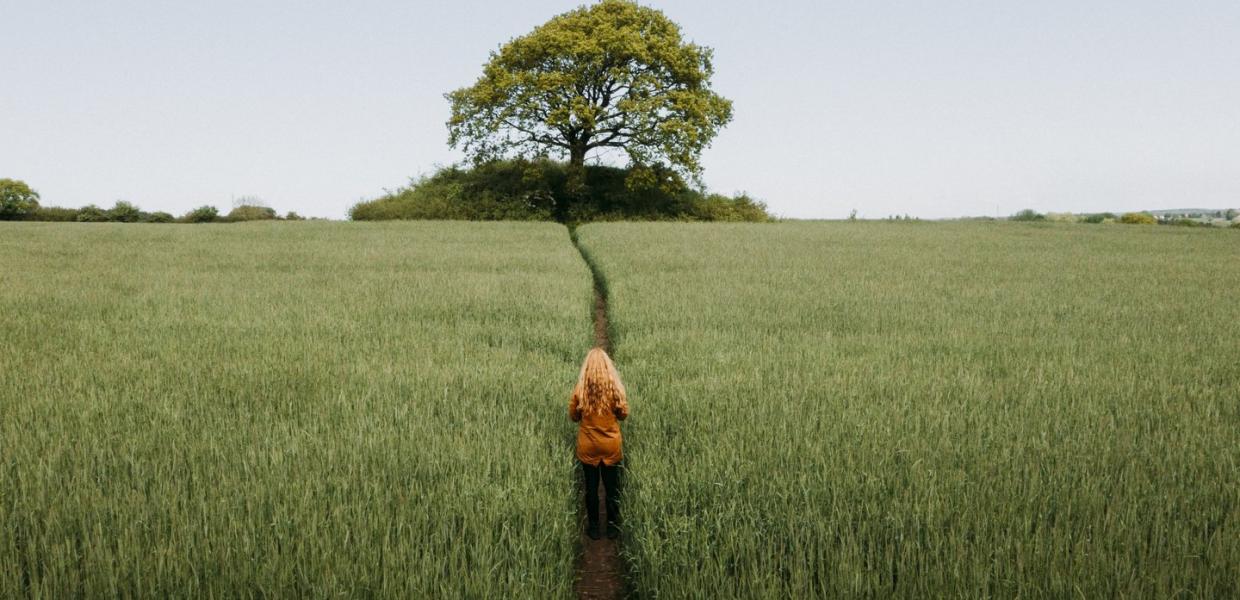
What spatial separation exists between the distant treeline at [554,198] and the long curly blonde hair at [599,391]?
1259 inches

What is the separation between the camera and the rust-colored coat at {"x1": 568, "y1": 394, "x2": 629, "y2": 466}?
170 inches

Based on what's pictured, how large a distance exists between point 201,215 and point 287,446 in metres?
43.5

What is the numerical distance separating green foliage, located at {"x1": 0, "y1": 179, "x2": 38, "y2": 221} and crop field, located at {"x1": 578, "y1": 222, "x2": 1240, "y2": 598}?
177ft

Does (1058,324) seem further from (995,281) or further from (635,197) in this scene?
(635,197)

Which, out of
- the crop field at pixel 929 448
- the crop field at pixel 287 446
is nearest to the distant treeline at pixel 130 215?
the crop field at pixel 287 446

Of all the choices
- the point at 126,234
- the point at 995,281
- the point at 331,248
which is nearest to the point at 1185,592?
the point at 995,281

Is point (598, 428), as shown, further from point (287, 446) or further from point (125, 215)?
point (125, 215)

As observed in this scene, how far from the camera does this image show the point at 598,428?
4312 mm

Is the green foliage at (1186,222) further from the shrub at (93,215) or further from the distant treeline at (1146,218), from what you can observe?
the shrub at (93,215)

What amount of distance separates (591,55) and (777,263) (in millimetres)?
21657

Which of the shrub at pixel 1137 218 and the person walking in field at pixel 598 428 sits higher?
the shrub at pixel 1137 218

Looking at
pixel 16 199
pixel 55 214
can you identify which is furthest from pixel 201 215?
pixel 16 199

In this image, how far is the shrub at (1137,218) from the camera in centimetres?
3846

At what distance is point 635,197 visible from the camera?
3884 cm
